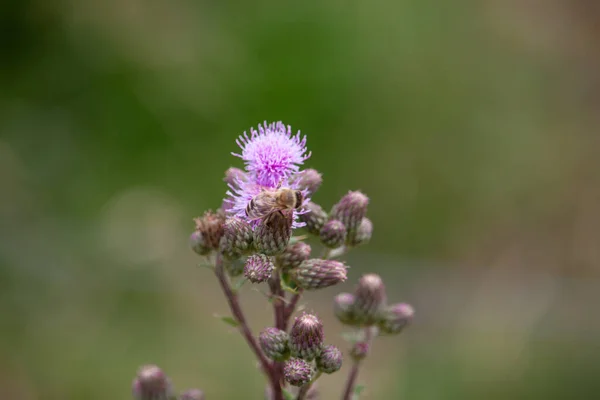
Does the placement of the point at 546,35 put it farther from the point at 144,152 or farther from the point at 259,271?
the point at 259,271

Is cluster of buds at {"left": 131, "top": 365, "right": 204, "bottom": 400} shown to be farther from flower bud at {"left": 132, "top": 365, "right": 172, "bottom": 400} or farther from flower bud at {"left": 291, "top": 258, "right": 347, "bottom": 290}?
flower bud at {"left": 291, "top": 258, "right": 347, "bottom": 290}

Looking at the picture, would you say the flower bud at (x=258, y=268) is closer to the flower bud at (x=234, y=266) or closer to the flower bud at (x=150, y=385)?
the flower bud at (x=234, y=266)

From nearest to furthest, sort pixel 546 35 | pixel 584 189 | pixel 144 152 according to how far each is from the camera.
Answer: pixel 144 152 → pixel 584 189 → pixel 546 35

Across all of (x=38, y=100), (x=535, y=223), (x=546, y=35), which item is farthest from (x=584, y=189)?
(x=38, y=100)

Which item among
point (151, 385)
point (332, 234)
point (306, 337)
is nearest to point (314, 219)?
point (332, 234)

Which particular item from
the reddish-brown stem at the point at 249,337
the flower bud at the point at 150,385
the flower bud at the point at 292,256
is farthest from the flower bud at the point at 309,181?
the flower bud at the point at 150,385

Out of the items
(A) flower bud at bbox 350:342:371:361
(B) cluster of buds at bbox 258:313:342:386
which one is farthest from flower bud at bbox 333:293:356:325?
(B) cluster of buds at bbox 258:313:342:386
